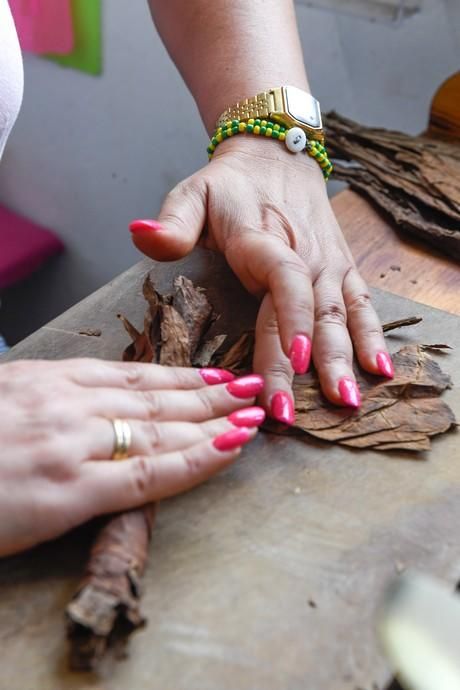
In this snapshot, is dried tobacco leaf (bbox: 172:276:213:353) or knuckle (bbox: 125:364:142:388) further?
dried tobacco leaf (bbox: 172:276:213:353)

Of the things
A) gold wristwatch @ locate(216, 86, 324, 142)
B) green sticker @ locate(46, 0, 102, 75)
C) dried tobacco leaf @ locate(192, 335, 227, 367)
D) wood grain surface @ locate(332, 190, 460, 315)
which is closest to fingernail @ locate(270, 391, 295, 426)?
dried tobacco leaf @ locate(192, 335, 227, 367)

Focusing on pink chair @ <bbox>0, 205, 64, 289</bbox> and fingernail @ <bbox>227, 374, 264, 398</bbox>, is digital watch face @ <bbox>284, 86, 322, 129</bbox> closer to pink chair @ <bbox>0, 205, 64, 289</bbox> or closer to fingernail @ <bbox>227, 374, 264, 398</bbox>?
fingernail @ <bbox>227, 374, 264, 398</bbox>

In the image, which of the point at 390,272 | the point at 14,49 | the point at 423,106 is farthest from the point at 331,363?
the point at 423,106

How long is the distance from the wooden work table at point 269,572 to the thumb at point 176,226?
0.49ft

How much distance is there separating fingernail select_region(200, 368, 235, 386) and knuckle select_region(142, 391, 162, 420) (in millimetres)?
79

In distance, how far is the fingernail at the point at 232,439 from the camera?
74 cm

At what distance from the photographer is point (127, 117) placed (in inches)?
81.0

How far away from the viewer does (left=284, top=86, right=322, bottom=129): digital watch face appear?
3.77 feet

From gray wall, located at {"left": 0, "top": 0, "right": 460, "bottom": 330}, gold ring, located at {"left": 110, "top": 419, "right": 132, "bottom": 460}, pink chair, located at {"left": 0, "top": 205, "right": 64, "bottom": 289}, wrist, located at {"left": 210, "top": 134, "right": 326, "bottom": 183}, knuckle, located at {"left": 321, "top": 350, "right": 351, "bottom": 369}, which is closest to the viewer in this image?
gold ring, located at {"left": 110, "top": 419, "right": 132, "bottom": 460}

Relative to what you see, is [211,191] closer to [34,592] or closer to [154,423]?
[154,423]

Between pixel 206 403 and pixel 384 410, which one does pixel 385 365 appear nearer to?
pixel 384 410

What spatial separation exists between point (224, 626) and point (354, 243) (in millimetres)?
769

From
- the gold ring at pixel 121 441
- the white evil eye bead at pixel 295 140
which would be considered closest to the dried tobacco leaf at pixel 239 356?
the gold ring at pixel 121 441

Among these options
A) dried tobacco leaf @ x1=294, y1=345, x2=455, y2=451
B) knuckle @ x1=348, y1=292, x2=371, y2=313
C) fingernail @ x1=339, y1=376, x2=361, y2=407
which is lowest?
dried tobacco leaf @ x1=294, y1=345, x2=455, y2=451
